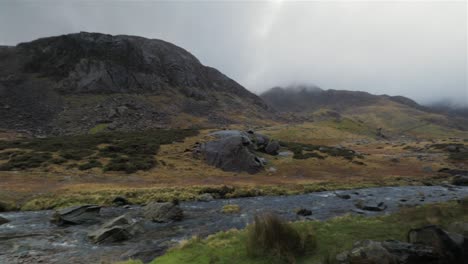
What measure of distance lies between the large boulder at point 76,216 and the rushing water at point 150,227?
0.71m

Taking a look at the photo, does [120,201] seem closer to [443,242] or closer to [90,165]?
[90,165]

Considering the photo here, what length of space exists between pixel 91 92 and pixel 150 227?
149814mm

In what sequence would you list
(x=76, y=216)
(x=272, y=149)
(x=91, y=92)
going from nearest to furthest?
1. (x=76, y=216)
2. (x=272, y=149)
3. (x=91, y=92)

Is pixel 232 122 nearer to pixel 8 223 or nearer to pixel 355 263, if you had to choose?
pixel 8 223

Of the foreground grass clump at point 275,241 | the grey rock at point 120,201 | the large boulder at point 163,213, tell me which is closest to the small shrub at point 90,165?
the grey rock at point 120,201

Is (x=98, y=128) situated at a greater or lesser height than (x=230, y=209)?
greater

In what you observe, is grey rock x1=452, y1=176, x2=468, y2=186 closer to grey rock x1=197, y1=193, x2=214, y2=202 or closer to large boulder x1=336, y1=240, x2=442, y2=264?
grey rock x1=197, y1=193, x2=214, y2=202

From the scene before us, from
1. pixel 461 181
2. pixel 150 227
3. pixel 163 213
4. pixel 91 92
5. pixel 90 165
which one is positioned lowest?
pixel 150 227

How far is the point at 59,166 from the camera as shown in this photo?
5338cm

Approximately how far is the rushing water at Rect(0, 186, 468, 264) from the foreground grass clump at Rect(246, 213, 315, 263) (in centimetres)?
626

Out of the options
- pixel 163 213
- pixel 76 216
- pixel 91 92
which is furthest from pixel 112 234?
pixel 91 92

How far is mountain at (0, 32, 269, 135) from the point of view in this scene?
126 meters

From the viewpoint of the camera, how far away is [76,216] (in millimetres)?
26688

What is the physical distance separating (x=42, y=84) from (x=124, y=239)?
159937 mm
